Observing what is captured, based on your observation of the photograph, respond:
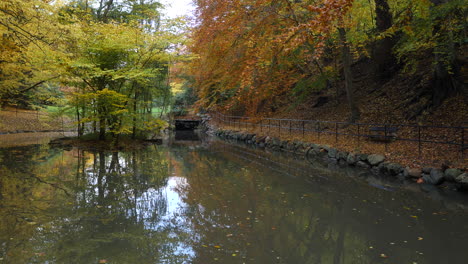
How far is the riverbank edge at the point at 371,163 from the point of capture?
747 cm

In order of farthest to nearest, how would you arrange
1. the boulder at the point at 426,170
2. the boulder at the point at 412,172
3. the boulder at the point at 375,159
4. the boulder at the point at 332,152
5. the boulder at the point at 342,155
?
the boulder at the point at 332,152 < the boulder at the point at 342,155 < the boulder at the point at 375,159 < the boulder at the point at 412,172 < the boulder at the point at 426,170

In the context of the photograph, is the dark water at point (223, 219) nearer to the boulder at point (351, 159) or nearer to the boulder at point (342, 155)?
the boulder at point (351, 159)

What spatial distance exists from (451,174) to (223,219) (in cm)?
551

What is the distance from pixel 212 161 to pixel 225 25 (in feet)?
16.6

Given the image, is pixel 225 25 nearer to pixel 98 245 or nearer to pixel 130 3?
pixel 98 245

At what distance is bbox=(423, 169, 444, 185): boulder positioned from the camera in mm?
7699

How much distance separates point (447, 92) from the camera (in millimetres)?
11219

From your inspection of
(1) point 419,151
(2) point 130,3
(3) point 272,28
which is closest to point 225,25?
(3) point 272,28

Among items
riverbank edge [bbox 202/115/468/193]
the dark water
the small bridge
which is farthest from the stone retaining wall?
the small bridge

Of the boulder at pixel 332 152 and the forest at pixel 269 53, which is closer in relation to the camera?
the forest at pixel 269 53

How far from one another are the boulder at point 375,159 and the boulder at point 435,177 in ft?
5.35

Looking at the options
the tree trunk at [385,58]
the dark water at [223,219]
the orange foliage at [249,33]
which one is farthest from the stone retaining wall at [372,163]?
the tree trunk at [385,58]

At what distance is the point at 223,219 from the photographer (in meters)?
5.47

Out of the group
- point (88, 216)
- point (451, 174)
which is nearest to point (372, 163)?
point (451, 174)
